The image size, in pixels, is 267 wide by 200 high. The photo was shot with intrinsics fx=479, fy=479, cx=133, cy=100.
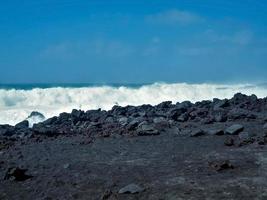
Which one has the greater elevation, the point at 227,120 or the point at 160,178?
the point at 227,120

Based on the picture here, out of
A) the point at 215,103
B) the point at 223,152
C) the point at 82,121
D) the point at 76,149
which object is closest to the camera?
the point at 223,152

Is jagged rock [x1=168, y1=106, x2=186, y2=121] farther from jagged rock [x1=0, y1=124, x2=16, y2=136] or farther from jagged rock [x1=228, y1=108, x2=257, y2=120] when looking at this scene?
jagged rock [x1=0, y1=124, x2=16, y2=136]

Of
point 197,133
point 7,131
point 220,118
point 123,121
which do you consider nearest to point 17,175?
point 197,133

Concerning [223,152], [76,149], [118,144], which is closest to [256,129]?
[223,152]

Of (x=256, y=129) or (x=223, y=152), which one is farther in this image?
(x=256, y=129)

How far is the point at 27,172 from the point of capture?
7828 millimetres

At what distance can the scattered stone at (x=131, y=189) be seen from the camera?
635 centimetres

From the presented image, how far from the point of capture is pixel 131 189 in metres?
6.38

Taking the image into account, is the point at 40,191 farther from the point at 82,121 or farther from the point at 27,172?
the point at 82,121

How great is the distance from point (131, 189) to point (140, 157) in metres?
2.24

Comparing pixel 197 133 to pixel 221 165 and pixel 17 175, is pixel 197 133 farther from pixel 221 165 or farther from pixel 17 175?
pixel 17 175

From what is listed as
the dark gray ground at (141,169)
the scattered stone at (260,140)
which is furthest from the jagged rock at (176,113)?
the scattered stone at (260,140)

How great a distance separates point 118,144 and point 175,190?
12.9ft

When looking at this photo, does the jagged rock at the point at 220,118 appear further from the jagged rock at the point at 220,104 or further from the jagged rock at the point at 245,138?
the jagged rock at the point at 245,138
